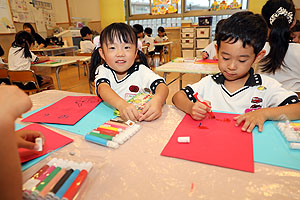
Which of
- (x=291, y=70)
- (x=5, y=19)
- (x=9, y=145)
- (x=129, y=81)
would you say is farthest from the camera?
(x=5, y=19)

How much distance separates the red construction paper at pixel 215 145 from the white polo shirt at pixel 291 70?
1.12m

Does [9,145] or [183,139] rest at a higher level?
[9,145]

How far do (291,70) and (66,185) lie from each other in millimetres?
1761

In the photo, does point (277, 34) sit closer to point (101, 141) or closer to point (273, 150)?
point (273, 150)

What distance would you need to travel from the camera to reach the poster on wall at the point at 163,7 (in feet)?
23.4

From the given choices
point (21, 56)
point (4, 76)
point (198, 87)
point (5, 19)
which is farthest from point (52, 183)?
point (5, 19)

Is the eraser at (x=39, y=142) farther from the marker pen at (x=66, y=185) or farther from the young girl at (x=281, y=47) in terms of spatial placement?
the young girl at (x=281, y=47)

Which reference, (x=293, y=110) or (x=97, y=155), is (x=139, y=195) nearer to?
(x=97, y=155)

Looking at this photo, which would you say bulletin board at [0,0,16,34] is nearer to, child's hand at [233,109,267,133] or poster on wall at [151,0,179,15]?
poster on wall at [151,0,179,15]

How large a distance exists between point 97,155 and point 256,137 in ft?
1.66

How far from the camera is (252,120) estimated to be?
2.34 ft

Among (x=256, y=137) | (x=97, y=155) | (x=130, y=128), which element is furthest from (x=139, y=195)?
(x=256, y=137)

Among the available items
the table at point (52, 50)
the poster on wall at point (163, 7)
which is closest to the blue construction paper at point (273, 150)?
the table at point (52, 50)

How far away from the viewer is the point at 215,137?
65 centimetres
